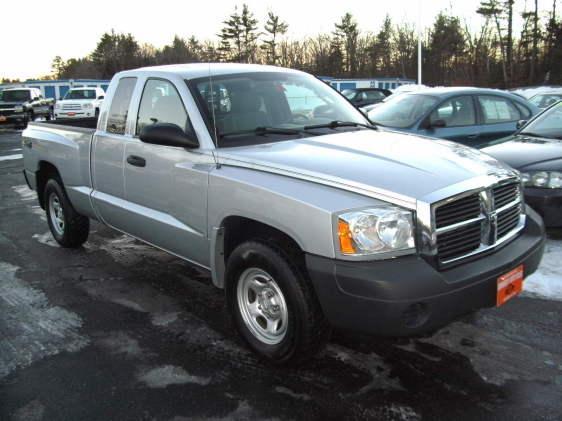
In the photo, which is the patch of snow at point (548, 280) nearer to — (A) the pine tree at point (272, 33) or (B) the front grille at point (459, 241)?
(B) the front grille at point (459, 241)

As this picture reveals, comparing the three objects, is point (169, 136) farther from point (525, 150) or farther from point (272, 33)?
point (272, 33)

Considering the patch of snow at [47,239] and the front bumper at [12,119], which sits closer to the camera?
the patch of snow at [47,239]

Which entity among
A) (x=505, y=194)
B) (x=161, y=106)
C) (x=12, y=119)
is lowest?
(x=505, y=194)

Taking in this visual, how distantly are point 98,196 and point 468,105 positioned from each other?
19.1ft

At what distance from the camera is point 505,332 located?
3.71 metres

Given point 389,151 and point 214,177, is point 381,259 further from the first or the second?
point 214,177

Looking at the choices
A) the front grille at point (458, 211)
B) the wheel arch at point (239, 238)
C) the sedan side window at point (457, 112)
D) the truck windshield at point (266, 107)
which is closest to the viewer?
the front grille at point (458, 211)

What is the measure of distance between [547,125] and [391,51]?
201ft

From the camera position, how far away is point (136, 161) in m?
4.30

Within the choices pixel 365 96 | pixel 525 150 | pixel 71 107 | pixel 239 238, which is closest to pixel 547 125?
pixel 525 150

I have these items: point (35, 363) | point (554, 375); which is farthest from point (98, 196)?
point (554, 375)

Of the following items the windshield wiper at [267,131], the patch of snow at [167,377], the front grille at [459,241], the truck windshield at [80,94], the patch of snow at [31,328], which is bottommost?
the patch of snow at [167,377]

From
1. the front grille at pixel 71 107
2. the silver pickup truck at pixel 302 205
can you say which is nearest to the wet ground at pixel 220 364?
the silver pickup truck at pixel 302 205

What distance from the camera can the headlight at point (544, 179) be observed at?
505cm
